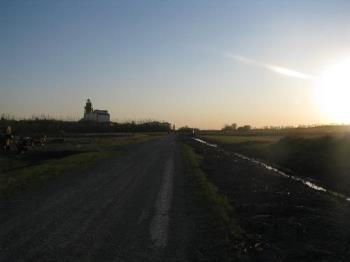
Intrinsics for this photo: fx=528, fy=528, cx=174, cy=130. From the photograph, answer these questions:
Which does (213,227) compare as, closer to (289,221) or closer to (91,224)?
(289,221)

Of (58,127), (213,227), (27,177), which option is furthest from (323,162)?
(58,127)

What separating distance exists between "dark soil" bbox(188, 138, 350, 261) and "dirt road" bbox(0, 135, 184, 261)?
205 centimetres

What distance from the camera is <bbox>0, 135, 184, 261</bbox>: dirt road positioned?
10.7m

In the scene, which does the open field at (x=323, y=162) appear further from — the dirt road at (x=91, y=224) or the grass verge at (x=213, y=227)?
the dirt road at (x=91, y=224)

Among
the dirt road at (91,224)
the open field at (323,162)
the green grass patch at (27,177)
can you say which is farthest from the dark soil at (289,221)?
the green grass patch at (27,177)

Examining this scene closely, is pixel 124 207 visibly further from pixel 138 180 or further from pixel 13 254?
pixel 138 180

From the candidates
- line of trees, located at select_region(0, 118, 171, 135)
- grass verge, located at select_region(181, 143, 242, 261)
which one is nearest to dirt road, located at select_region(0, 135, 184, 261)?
grass verge, located at select_region(181, 143, 242, 261)

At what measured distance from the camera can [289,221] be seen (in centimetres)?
1525

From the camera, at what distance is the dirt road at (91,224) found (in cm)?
1072

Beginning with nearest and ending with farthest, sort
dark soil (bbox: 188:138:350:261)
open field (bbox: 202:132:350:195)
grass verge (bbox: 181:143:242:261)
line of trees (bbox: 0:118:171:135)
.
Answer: grass verge (bbox: 181:143:242:261), dark soil (bbox: 188:138:350:261), open field (bbox: 202:132:350:195), line of trees (bbox: 0:118:171:135)

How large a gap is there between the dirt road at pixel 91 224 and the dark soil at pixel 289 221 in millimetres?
2048

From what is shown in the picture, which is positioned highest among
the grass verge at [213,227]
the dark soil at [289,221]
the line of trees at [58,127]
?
the line of trees at [58,127]

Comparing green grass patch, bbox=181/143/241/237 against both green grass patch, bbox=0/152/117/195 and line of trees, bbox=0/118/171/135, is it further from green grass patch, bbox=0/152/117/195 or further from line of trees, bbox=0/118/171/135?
line of trees, bbox=0/118/171/135

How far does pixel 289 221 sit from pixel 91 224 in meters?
5.68
